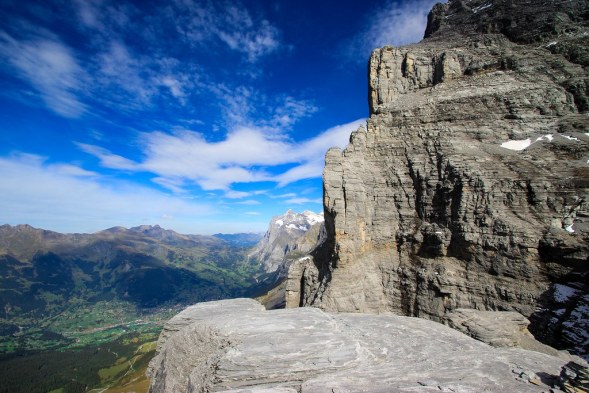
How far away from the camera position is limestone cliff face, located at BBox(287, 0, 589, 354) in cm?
2703

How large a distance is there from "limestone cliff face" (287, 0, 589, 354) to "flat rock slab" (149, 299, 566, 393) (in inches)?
246

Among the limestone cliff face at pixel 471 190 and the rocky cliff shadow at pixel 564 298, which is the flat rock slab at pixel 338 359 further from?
the limestone cliff face at pixel 471 190

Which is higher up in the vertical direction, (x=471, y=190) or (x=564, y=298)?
(x=471, y=190)

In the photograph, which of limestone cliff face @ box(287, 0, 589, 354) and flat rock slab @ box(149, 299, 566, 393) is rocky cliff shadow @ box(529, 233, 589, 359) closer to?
limestone cliff face @ box(287, 0, 589, 354)

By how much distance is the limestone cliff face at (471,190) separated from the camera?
27.0m

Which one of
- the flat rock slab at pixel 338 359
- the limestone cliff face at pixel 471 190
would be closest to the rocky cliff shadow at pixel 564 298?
the limestone cliff face at pixel 471 190

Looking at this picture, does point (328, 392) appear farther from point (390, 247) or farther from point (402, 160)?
point (402, 160)

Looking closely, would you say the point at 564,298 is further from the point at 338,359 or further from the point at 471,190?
the point at 338,359

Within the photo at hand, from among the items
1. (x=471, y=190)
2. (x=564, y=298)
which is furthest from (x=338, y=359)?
(x=471, y=190)

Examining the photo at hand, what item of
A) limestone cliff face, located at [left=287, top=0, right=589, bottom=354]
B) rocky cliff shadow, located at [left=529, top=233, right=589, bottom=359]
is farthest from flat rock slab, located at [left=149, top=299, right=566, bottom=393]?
limestone cliff face, located at [left=287, top=0, right=589, bottom=354]

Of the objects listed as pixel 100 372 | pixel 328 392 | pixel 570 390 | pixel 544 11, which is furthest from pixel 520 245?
pixel 100 372

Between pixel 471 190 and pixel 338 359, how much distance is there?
922 inches

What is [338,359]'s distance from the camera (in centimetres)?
1831

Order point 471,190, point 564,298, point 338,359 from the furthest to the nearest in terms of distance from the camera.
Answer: point 471,190 → point 564,298 → point 338,359
